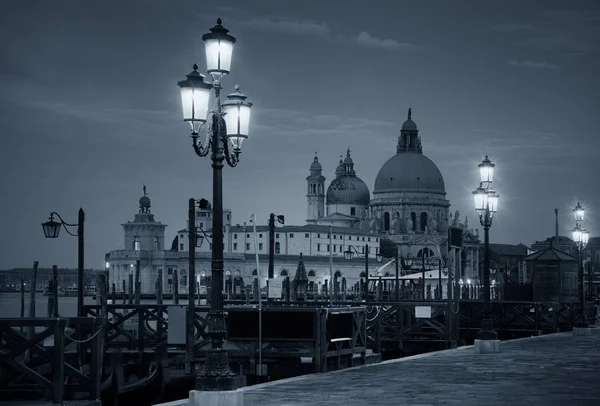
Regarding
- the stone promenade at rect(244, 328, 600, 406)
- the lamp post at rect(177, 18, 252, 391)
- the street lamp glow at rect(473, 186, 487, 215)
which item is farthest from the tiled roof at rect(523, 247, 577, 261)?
the lamp post at rect(177, 18, 252, 391)

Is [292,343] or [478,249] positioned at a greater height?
[478,249]

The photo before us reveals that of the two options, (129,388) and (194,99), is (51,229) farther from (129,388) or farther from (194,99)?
(194,99)

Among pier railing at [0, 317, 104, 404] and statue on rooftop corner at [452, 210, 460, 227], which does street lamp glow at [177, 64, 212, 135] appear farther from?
statue on rooftop corner at [452, 210, 460, 227]

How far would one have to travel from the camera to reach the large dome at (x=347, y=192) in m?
194

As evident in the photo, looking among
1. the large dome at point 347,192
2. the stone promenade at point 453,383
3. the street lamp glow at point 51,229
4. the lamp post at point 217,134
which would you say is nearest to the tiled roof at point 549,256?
the street lamp glow at point 51,229

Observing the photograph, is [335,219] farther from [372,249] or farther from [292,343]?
[292,343]

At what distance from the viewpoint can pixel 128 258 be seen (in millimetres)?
157125

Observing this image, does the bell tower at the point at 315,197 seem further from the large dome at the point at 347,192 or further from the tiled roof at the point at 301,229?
the tiled roof at the point at 301,229

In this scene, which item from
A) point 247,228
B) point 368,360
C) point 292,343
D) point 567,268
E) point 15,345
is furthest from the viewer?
point 247,228

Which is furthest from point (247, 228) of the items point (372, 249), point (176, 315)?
point (176, 315)

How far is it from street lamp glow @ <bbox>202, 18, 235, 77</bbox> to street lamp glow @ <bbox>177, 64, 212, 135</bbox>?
342 millimetres

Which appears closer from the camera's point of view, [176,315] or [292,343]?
[292,343]

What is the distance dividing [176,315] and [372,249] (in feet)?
506

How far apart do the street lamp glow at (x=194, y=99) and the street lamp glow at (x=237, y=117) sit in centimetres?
41
